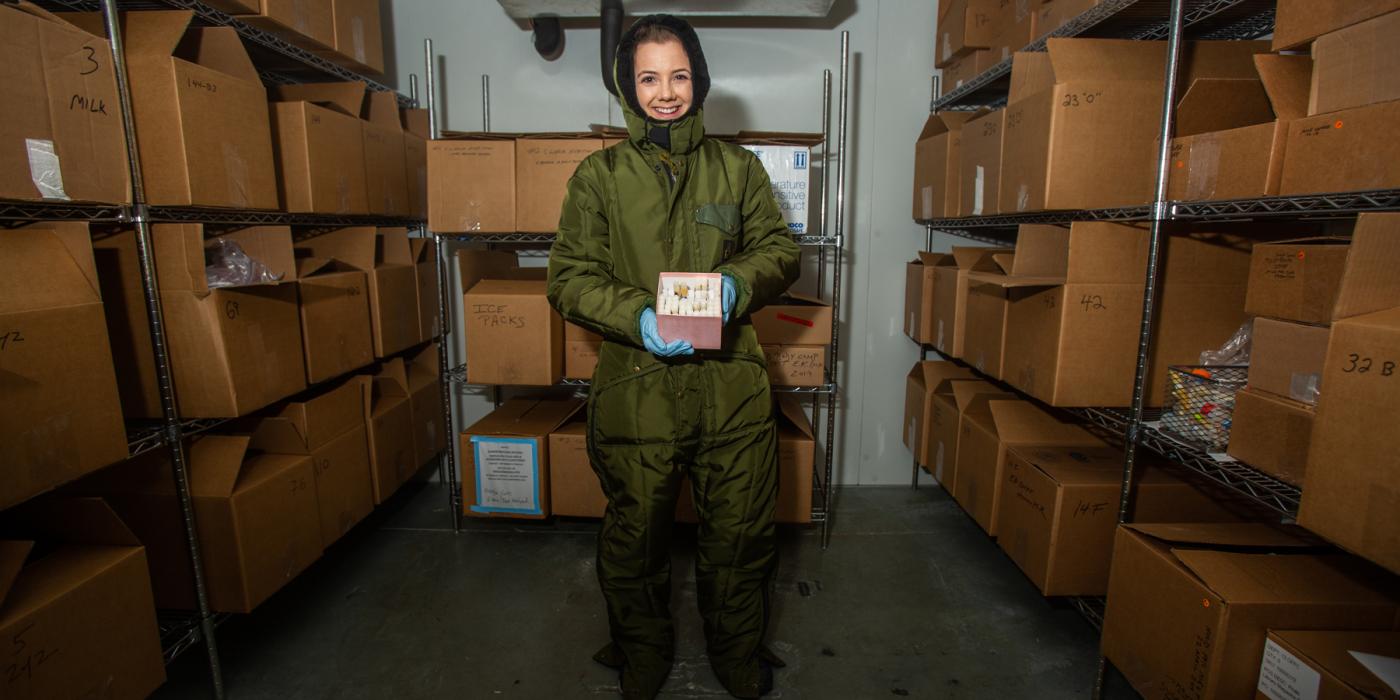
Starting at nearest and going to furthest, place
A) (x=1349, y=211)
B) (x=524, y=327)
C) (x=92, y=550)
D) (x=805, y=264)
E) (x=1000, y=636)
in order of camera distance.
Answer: (x=1349, y=211), (x=92, y=550), (x=1000, y=636), (x=524, y=327), (x=805, y=264)

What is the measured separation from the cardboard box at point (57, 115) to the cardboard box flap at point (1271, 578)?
7.89 feet

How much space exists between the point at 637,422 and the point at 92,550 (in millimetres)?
1223

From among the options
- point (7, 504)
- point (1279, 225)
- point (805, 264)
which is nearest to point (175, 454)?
point (7, 504)

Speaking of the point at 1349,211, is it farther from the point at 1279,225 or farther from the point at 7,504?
the point at 7,504

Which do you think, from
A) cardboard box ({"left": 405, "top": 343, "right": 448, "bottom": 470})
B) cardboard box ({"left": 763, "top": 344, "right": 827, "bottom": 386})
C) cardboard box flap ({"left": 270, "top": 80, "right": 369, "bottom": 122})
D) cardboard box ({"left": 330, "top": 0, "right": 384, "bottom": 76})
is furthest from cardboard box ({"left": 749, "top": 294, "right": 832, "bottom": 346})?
cardboard box ({"left": 330, "top": 0, "right": 384, "bottom": 76})

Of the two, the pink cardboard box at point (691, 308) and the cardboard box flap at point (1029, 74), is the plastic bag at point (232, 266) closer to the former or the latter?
the pink cardboard box at point (691, 308)

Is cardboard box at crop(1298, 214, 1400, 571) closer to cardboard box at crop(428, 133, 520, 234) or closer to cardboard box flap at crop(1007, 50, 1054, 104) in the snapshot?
cardboard box flap at crop(1007, 50, 1054, 104)

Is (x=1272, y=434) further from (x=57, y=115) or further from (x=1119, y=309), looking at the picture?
(x=57, y=115)

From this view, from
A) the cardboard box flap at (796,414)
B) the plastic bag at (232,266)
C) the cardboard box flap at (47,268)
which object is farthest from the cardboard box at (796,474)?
the cardboard box flap at (47,268)

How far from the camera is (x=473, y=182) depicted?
234cm

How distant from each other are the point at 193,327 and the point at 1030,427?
8.02ft

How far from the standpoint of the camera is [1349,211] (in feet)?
3.81

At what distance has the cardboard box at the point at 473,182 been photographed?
7.64 feet

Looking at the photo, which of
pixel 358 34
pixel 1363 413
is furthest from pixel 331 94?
pixel 1363 413
